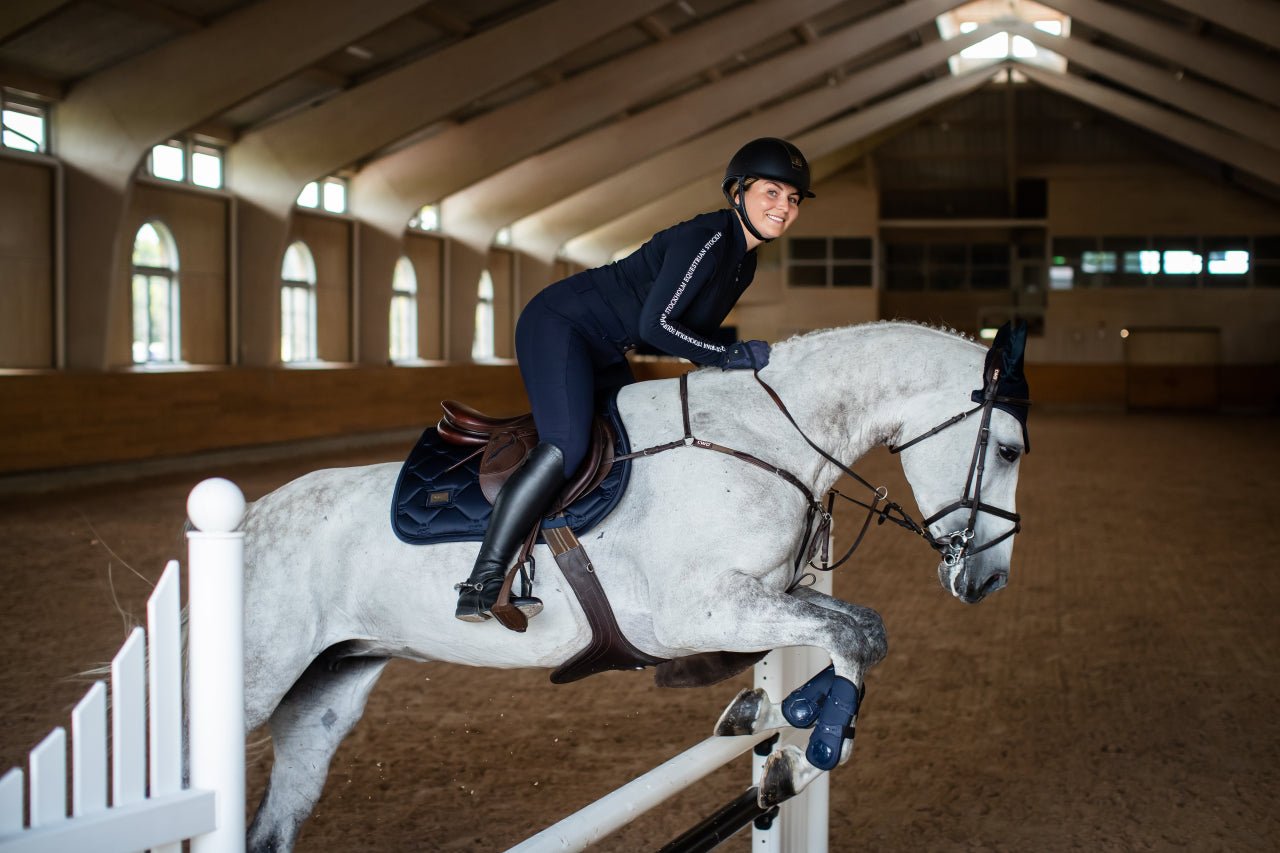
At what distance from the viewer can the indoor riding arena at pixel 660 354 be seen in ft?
13.9

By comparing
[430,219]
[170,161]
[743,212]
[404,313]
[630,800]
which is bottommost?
[630,800]

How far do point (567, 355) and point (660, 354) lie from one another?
857 millimetres

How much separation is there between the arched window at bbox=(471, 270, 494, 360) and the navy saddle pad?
68.4 feet

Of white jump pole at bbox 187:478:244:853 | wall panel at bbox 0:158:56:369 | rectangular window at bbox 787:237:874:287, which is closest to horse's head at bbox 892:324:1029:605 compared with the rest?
white jump pole at bbox 187:478:244:853

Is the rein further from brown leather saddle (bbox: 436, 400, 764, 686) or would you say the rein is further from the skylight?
the skylight

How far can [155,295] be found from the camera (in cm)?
1390

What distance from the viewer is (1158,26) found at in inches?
671

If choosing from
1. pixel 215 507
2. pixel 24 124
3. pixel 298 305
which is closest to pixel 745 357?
pixel 215 507

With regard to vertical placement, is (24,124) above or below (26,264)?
above

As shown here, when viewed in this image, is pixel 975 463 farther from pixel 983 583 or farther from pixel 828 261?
pixel 828 261

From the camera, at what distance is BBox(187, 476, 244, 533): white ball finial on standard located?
1.36 meters

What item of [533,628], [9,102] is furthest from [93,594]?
[9,102]

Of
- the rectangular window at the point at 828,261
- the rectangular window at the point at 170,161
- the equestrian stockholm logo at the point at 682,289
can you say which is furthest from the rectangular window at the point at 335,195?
the equestrian stockholm logo at the point at 682,289

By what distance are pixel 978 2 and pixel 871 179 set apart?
24.3ft
